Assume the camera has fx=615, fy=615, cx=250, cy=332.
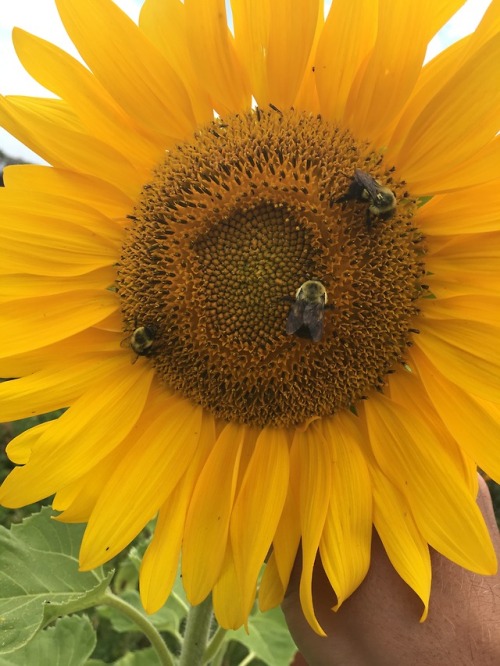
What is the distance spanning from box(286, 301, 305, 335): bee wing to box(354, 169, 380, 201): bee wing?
296mm

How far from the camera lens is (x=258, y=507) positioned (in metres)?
1.53

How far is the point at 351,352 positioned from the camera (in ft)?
5.04

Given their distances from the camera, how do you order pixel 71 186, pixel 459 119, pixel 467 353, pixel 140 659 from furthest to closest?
pixel 140 659 → pixel 71 186 → pixel 467 353 → pixel 459 119

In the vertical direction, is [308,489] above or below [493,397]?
below

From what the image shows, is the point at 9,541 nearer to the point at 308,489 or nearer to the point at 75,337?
the point at 75,337

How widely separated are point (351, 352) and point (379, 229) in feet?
1.01

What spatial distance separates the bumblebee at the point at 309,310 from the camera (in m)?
1.37

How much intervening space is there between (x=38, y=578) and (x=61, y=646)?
0.45 meters

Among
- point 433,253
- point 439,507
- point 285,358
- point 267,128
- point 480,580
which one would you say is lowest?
point 480,580

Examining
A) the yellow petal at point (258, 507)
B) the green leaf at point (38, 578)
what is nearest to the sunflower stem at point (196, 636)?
the green leaf at point (38, 578)

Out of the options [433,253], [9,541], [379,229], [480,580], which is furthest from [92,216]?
[480,580]

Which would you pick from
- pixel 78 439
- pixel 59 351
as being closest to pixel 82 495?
pixel 78 439

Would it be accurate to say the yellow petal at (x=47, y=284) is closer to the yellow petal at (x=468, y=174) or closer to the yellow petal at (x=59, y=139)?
the yellow petal at (x=59, y=139)

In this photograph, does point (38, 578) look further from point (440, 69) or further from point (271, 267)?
point (440, 69)
